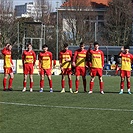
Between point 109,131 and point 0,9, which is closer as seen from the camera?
point 109,131

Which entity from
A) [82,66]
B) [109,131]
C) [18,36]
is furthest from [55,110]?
[18,36]

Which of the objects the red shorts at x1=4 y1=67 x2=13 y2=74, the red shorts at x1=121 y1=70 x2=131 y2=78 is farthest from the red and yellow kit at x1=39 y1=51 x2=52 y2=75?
the red shorts at x1=121 y1=70 x2=131 y2=78

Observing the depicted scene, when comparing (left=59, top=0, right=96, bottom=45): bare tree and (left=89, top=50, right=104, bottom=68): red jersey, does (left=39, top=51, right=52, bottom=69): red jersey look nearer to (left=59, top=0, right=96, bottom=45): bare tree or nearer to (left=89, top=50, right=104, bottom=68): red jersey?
(left=89, top=50, right=104, bottom=68): red jersey

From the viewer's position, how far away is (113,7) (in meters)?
74.5

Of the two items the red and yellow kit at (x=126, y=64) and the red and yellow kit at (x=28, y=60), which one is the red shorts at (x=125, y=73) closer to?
the red and yellow kit at (x=126, y=64)

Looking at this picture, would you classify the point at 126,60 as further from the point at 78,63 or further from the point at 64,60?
the point at 64,60

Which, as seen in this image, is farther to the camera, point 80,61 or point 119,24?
point 119,24

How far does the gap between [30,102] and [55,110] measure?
2218 millimetres

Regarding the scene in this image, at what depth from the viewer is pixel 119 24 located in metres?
71.6

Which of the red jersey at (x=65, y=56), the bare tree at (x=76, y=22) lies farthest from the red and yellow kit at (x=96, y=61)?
the bare tree at (x=76, y=22)

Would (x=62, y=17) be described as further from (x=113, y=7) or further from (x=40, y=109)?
Answer: (x=40, y=109)

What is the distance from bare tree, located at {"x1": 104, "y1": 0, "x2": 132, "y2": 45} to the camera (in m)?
71.0

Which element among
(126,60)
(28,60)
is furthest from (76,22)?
(126,60)

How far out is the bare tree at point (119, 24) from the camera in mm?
71000
